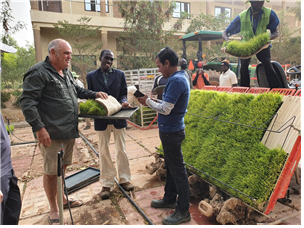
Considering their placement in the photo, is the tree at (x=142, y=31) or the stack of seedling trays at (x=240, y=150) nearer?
the stack of seedling trays at (x=240, y=150)

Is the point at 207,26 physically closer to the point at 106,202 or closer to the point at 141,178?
the point at 141,178

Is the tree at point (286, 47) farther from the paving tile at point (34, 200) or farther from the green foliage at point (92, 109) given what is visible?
the paving tile at point (34, 200)

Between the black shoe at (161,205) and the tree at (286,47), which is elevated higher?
the tree at (286,47)

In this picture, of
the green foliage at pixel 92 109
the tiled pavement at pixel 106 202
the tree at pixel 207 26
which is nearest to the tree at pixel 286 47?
the tree at pixel 207 26

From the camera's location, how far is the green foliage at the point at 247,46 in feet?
10.1

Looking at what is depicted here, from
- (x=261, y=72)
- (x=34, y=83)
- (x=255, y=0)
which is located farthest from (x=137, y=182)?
(x=255, y=0)

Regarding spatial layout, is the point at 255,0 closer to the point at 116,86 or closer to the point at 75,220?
the point at 116,86

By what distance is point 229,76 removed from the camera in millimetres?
5629

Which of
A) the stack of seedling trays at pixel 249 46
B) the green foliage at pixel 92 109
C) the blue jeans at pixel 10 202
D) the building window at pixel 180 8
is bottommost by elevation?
the blue jeans at pixel 10 202

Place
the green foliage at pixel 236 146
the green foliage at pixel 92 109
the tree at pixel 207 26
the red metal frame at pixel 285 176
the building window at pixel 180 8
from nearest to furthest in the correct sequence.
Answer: the red metal frame at pixel 285 176 → the green foliage at pixel 236 146 → the green foliage at pixel 92 109 → the tree at pixel 207 26 → the building window at pixel 180 8

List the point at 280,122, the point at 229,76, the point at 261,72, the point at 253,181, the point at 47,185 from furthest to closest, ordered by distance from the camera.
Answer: the point at 229,76, the point at 261,72, the point at 47,185, the point at 280,122, the point at 253,181

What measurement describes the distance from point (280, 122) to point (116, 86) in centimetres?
230

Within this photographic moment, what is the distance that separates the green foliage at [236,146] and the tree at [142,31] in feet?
42.9

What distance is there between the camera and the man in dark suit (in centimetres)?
322
